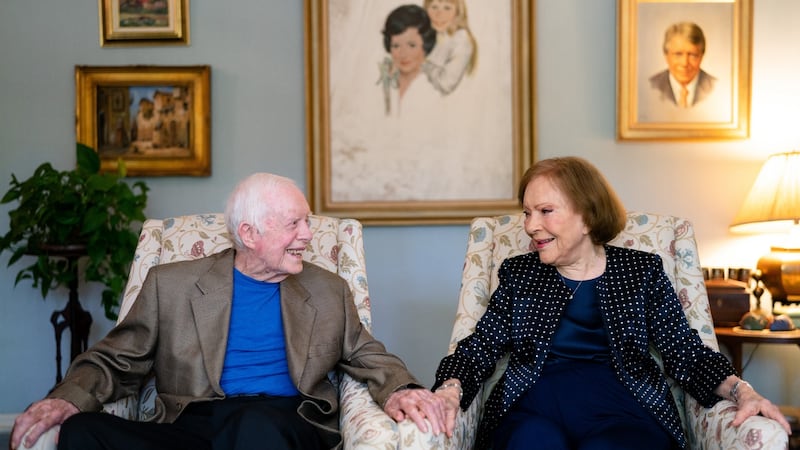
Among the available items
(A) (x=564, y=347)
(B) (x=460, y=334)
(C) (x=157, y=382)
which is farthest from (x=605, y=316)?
(C) (x=157, y=382)

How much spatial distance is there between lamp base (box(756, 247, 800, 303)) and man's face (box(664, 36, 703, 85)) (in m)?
0.82

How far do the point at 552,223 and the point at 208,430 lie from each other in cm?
102

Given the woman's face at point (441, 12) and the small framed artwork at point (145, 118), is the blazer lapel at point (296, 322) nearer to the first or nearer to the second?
the small framed artwork at point (145, 118)

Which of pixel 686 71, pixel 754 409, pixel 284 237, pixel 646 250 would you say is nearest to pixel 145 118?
pixel 284 237

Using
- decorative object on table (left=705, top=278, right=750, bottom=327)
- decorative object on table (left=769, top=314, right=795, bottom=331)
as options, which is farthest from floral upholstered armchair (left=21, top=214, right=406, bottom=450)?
decorative object on table (left=769, top=314, right=795, bottom=331)

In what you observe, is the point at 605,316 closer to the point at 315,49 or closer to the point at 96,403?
the point at 96,403

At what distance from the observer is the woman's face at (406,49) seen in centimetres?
362

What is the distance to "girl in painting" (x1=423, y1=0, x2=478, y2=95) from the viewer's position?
363cm

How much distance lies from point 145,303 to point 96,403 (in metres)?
0.29

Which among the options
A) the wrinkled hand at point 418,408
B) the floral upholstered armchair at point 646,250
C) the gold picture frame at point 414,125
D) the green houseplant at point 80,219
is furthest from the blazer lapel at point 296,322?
the gold picture frame at point 414,125

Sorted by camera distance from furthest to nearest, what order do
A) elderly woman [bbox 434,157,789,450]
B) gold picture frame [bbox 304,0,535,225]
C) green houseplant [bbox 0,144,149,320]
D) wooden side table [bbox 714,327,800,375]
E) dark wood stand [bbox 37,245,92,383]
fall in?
gold picture frame [bbox 304,0,535,225] < dark wood stand [bbox 37,245,92,383] < green houseplant [bbox 0,144,149,320] < wooden side table [bbox 714,327,800,375] < elderly woman [bbox 434,157,789,450]

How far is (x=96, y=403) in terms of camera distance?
2061 millimetres

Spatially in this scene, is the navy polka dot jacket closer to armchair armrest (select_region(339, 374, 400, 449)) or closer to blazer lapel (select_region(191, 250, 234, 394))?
armchair armrest (select_region(339, 374, 400, 449))

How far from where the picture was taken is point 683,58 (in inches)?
143
